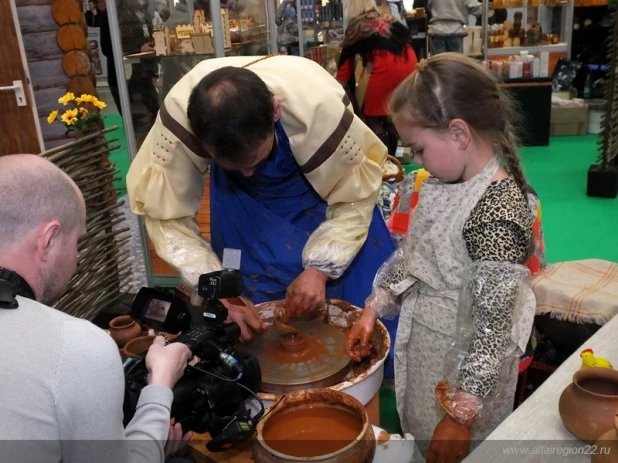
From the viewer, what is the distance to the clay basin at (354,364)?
5.01ft

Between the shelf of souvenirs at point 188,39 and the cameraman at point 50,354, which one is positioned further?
the shelf of souvenirs at point 188,39

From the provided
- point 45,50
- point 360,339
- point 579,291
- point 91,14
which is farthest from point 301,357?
point 91,14

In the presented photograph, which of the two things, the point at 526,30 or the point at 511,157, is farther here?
the point at 526,30

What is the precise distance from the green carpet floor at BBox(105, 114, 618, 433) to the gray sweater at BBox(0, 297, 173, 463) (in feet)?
4.84

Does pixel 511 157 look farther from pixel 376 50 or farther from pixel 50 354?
pixel 376 50

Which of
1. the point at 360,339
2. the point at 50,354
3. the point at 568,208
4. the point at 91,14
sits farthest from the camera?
the point at 91,14

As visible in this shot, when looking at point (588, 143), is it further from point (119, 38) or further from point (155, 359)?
point (155, 359)

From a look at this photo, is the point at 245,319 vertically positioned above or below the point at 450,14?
below

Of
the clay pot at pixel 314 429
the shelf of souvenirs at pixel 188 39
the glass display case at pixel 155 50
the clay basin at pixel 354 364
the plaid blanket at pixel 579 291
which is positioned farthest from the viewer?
the shelf of souvenirs at pixel 188 39

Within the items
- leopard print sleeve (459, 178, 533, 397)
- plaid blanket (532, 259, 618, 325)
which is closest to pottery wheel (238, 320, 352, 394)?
leopard print sleeve (459, 178, 533, 397)

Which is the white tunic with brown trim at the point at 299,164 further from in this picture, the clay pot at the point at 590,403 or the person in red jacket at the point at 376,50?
the person in red jacket at the point at 376,50

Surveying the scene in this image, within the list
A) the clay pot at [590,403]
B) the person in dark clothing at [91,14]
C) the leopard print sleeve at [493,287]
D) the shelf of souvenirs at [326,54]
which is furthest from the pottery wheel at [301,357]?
the person in dark clothing at [91,14]

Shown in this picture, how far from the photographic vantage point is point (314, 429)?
1.41 meters

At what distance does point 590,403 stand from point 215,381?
0.78 metres
